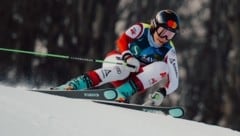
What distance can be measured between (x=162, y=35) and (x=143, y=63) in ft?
1.25

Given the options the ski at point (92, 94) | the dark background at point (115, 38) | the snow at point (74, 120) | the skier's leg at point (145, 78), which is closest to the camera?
the snow at point (74, 120)

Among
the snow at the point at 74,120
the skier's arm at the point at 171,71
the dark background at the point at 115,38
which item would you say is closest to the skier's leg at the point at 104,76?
the skier's arm at the point at 171,71

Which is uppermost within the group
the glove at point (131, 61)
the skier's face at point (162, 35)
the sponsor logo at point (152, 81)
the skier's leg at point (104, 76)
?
the skier's face at point (162, 35)

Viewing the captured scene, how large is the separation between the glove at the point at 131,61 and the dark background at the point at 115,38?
9259 mm

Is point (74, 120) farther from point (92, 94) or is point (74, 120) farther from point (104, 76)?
point (104, 76)

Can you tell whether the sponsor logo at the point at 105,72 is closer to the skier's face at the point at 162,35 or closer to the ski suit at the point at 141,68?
the ski suit at the point at 141,68

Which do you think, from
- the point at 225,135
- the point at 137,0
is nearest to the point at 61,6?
the point at 137,0

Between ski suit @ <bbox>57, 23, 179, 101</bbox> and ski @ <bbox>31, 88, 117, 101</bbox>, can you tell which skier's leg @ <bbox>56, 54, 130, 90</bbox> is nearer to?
ski suit @ <bbox>57, 23, 179, 101</bbox>

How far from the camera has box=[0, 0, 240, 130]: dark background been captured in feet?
62.0

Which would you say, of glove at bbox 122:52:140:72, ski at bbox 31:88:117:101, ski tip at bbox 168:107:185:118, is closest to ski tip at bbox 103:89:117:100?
ski at bbox 31:88:117:101

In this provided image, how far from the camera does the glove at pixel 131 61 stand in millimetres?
8719

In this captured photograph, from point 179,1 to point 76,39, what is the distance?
3.29m

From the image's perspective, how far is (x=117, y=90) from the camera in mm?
8758

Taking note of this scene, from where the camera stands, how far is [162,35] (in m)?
8.89
